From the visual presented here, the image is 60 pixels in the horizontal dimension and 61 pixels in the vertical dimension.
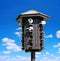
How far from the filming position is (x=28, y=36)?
1630cm

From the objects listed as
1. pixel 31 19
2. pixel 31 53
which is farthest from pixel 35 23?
pixel 31 53

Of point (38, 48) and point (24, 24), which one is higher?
point (24, 24)

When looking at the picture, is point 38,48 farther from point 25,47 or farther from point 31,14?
point 31,14

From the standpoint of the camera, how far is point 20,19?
16750 mm

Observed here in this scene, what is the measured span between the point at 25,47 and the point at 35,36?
67 centimetres

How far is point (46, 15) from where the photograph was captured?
1681 cm

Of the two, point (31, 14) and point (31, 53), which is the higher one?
point (31, 14)

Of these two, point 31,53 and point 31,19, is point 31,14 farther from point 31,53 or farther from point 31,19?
point 31,53

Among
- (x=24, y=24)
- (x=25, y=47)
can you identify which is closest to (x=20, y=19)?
(x=24, y=24)

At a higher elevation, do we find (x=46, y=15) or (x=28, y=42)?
(x=46, y=15)

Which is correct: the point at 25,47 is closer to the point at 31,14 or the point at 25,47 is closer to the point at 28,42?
the point at 28,42

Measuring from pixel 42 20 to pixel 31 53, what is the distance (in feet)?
5.26

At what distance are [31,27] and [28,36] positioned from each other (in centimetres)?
42

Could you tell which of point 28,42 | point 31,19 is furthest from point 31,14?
point 28,42
